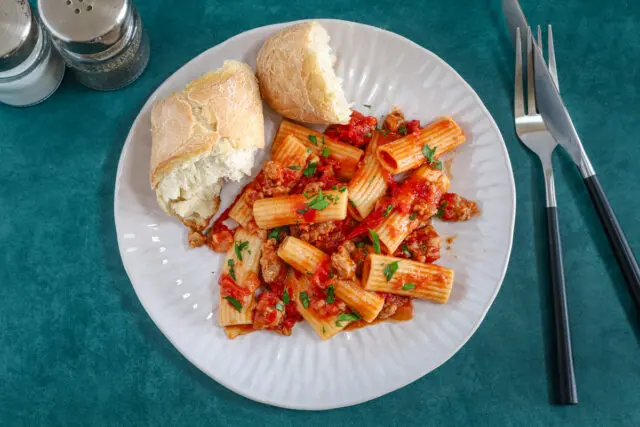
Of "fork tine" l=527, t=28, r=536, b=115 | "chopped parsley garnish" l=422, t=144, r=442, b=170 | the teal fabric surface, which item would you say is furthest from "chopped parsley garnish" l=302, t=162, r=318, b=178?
"fork tine" l=527, t=28, r=536, b=115

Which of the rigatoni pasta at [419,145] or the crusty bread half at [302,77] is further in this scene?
the rigatoni pasta at [419,145]

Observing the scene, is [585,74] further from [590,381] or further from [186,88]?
[186,88]

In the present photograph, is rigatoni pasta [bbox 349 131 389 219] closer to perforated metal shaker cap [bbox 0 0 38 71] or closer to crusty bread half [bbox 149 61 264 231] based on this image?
crusty bread half [bbox 149 61 264 231]

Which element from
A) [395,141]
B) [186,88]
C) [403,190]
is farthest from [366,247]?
[186,88]

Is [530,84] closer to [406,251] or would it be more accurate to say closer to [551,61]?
[551,61]

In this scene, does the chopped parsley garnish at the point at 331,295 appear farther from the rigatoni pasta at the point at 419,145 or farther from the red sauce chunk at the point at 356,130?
the red sauce chunk at the point at 356,130

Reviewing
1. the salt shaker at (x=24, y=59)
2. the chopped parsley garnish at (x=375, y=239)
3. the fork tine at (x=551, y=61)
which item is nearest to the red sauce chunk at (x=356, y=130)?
the chopped parsley garnish at (x=375, y=239)

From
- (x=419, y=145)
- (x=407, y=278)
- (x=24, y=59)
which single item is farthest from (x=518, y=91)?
(x=24, y=59)
